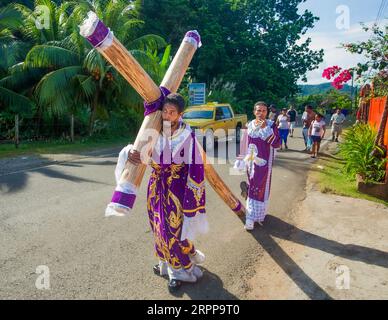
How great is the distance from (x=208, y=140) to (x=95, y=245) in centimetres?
Answer: 837

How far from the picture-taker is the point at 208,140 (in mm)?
12258

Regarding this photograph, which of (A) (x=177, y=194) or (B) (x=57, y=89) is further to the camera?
(B) (x=57, y=89)

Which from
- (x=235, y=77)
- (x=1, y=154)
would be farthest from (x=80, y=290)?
(x=235, y=77)

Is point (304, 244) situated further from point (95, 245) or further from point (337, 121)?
point (337, 121)

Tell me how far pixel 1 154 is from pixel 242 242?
355 inches

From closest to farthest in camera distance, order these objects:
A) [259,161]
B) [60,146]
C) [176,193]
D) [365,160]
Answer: [176,193]
[259,161]
[365,160]
[60,146]

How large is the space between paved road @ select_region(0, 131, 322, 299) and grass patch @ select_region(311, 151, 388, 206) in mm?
624

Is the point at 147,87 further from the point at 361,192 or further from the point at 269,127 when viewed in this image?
the point at 361,192

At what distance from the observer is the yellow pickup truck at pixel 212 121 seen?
12.4 m

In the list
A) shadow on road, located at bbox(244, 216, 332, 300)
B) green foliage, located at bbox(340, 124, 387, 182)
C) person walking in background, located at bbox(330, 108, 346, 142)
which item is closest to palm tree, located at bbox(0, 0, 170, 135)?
person walking in background, located at bbox(330, 108, 346, 142)

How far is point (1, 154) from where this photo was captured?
1056cm

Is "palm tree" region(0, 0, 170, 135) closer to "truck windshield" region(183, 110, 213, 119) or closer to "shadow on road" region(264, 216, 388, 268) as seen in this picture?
"truck windshield" region(183, 110, 213, 119)

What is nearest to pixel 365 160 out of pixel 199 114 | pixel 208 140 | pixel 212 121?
pixel 208 140
